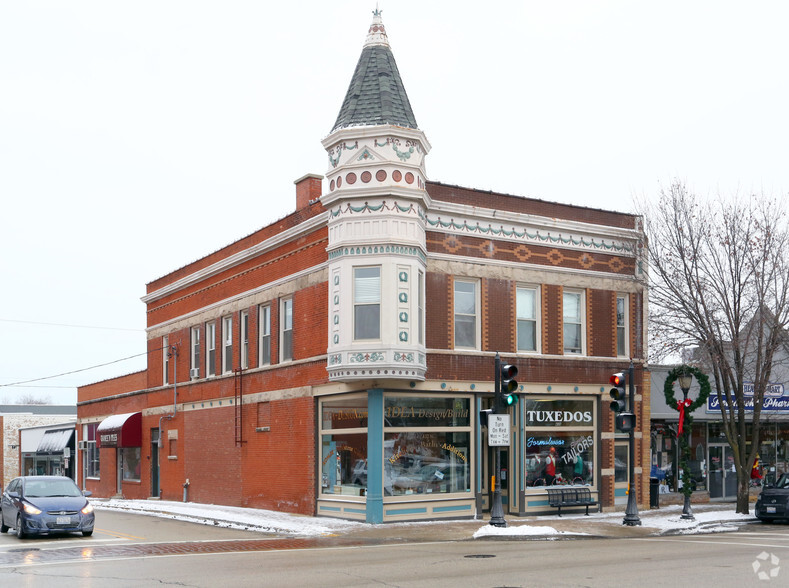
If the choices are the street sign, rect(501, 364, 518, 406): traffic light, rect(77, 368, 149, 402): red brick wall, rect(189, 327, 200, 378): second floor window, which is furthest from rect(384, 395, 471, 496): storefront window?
rect(77, 368, 149, 402): red brick wall

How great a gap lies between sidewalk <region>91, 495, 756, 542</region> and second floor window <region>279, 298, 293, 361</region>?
467 centimetres

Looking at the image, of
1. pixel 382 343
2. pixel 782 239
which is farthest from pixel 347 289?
pixel 782 239

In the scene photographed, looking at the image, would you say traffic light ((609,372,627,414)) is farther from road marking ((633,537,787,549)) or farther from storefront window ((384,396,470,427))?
storefront window ((384,396,470,427))

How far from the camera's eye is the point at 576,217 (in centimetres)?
2767

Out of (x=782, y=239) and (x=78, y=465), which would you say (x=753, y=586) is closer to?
(x=782, y=239)

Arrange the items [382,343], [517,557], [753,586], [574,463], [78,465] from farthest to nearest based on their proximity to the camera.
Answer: [78,465], [574,463], [382,343], [517,557], [753,586]

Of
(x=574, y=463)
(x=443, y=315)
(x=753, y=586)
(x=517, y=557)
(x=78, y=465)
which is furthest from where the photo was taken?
(x=78, y=465)

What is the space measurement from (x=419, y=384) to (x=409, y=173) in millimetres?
5456

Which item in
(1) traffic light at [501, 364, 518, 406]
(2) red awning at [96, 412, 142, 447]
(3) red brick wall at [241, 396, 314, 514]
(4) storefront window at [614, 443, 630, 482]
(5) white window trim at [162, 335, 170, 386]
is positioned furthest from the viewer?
(2) red awning at [96, 412, 142, 447]

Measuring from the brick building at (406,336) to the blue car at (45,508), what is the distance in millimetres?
6680

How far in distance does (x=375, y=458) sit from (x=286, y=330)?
243 inches

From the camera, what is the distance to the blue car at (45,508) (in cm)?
2002

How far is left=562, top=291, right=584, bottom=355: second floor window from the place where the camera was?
2727 cm

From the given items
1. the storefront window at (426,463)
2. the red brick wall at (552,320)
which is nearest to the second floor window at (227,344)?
the storefront window at (426,463)
